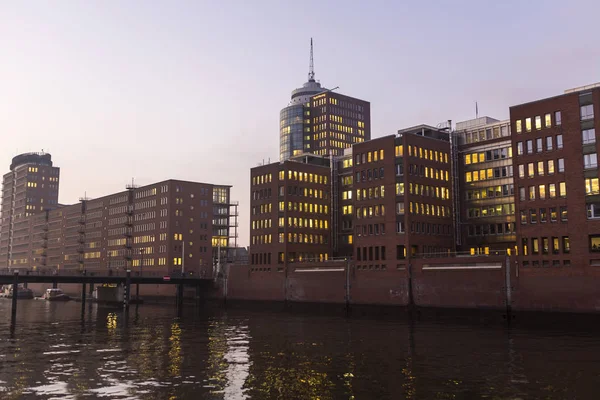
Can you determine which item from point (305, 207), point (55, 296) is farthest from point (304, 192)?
point (55, 296)

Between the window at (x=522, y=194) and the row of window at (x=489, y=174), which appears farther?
the row of window at (x=489, y=174)

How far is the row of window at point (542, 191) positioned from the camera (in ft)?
306

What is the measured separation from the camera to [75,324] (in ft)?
299

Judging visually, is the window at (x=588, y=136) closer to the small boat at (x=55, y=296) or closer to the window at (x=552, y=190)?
the window at (x=552, y=190)

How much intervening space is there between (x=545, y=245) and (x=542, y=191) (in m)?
8.88

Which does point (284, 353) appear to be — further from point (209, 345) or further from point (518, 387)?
point (518, 387)

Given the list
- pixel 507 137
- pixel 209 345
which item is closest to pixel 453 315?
pixel 507 137

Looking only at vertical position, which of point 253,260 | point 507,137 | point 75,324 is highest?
point 507,137

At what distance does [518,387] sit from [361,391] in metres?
10.0

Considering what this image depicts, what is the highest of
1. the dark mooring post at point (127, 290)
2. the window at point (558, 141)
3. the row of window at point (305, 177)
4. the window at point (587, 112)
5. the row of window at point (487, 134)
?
the row of window at point (487, 134)

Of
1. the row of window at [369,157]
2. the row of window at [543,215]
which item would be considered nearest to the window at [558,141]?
the row of window at [543,215]

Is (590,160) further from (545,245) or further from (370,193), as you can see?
(370,193)

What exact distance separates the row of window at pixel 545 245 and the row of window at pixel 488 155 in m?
28.4

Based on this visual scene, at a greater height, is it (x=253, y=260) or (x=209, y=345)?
(x=253, y=260)
